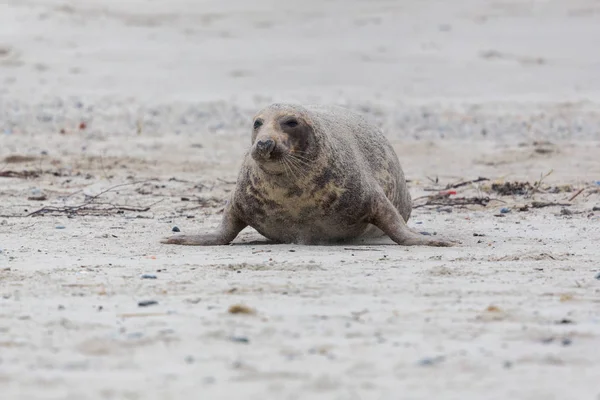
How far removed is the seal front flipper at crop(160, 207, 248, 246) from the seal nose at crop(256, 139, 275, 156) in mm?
796

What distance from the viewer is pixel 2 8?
20.4 m

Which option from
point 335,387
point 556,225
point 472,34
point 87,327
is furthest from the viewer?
point 472,34

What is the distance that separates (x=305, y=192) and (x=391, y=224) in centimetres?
55

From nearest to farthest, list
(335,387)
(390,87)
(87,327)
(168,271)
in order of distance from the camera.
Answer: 1. (335,387)
2. (87,327)
3. (168,271)
4. (390,87)

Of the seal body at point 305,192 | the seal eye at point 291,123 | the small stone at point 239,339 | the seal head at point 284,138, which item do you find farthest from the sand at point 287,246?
the seal eye at point 291,123

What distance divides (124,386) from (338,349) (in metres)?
0.73

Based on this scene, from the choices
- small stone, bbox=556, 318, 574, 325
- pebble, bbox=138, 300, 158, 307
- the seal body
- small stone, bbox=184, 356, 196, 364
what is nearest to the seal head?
the seal body

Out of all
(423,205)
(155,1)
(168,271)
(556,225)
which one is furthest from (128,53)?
(168,271)

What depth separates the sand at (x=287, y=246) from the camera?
3.54 meters

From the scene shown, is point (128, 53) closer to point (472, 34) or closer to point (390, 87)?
point (390, 87)

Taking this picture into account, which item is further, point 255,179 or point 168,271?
point 255,179

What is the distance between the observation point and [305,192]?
6.49m

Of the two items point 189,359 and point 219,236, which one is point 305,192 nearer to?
point 219,236

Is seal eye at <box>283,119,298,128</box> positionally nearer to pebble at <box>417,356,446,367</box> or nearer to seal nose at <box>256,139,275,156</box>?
seal nose at <box>256,139,275,156</box>
